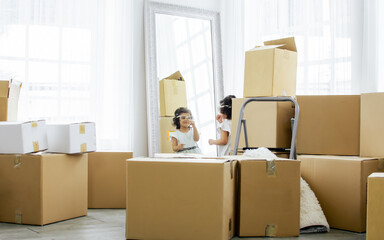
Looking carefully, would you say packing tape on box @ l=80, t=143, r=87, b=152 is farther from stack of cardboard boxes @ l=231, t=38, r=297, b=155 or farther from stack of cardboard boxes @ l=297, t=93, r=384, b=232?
stack of cardboard boxes @ l=297, t=93, r=384, b=232

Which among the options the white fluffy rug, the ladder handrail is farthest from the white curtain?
the white fluffy rug

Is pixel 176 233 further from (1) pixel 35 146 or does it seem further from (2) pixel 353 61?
(2) pixel 353 61

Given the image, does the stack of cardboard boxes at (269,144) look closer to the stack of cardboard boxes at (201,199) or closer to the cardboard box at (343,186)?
the stack of cardboard boxes at (201,199)

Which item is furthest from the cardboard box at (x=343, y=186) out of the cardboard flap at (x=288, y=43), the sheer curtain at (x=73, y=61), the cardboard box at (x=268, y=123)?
the sheer curtain at (x=73, y=61)

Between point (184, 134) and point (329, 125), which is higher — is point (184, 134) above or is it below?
below

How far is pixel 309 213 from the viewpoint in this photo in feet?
8.11

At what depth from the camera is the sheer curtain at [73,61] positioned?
367 cm

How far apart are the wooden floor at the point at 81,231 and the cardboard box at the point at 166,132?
1.50 m

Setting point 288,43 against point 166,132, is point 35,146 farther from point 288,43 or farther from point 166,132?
point 288,43

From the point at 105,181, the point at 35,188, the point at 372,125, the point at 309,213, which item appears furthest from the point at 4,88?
the point at 372,125

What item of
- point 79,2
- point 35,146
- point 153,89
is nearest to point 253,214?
point 35,146

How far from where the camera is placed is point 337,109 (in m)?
2.80

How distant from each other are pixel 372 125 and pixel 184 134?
1.62 meters

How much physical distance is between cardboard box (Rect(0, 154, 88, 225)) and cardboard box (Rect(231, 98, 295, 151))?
1.14 metres
